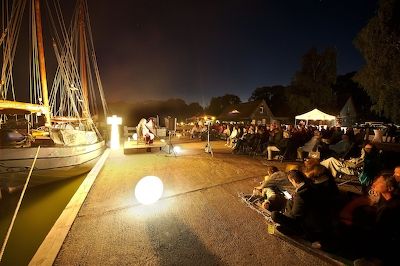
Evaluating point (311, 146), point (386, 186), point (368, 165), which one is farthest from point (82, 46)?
point (386, 186)

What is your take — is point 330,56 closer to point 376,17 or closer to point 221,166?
point 376,17

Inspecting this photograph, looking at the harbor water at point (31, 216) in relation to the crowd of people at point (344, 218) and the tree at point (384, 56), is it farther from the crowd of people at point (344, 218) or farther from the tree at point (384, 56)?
the tree at point (384, 56)

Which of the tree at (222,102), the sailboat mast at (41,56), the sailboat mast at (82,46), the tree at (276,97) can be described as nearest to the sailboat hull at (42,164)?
the sailboat mast at (41,56)

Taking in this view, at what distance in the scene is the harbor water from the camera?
5.35m

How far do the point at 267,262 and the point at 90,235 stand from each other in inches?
120

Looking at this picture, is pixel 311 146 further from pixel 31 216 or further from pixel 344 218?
pixel 31 216

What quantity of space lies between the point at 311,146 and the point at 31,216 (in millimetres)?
10398

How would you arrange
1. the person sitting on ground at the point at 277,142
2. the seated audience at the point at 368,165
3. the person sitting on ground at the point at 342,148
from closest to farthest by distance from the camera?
the seated audience at the point at 368,165, the person sitting on ground at the point at 342,148, the person sitting on ground at the point at 277,142

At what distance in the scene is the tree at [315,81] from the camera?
4028cm

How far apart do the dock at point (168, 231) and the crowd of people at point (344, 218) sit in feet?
1.18

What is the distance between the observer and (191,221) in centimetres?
502

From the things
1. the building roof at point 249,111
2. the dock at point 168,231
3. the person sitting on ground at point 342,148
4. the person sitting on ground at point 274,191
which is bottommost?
the dock at point 168,231

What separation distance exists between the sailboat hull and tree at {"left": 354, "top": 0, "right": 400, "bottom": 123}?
797 inches

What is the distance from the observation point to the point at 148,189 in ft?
23.6
